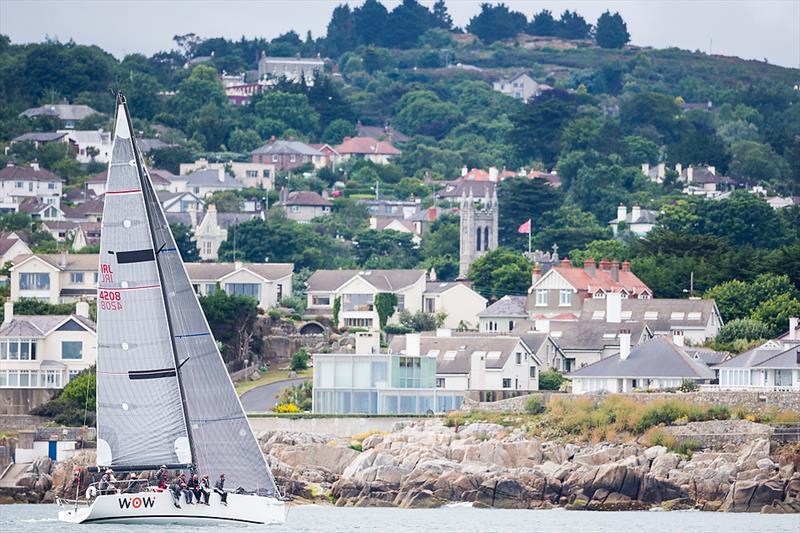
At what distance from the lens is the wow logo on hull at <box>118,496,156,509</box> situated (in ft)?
139

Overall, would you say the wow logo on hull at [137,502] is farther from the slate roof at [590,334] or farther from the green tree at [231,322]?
the green tree at [231,322]

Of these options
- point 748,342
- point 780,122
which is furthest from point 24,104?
point 748,342

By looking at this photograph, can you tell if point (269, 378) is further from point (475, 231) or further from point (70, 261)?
point (475, 231)

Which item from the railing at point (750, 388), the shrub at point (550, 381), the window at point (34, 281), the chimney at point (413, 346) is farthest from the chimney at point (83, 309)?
the railing at point (750, 388)

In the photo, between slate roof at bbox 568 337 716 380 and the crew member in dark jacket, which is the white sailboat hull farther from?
slate roof at bbox 568 337 716 380

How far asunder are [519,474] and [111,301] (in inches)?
648

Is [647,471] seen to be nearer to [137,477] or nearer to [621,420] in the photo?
[621,420]

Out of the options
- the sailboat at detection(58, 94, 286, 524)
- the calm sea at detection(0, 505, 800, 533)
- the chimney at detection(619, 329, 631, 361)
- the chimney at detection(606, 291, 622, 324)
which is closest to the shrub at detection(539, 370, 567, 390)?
the chimney at detection(619, 329, 631, 361)

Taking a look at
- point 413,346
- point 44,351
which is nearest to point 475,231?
point 44,351

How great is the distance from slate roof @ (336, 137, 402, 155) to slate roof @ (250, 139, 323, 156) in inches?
→ 138

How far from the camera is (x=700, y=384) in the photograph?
64000 millimetres

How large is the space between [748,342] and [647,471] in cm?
1661

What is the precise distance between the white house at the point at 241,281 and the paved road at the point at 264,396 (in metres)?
14.9

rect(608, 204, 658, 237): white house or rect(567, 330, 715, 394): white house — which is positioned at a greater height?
rect(608, 204, 658, 237): white house
